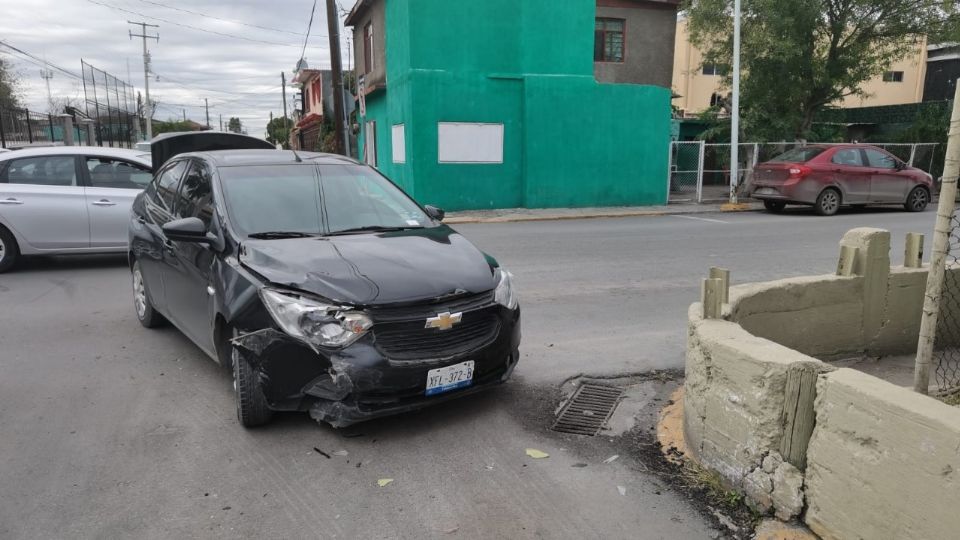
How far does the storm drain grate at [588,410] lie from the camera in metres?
4.14

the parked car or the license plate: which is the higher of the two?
the parked car

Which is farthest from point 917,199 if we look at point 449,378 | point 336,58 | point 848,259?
point 449,378

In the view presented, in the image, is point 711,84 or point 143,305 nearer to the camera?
point 143,305

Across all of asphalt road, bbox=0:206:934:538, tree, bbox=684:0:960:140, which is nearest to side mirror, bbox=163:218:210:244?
asphalt road, bbox=0:206:934:538

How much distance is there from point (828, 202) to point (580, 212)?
18.5 ft

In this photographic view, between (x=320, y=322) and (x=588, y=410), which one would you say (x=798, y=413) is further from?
(x=320, y=322)

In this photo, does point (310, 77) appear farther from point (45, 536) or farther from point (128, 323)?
point (45, 536)

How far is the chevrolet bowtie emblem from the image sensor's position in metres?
3.83

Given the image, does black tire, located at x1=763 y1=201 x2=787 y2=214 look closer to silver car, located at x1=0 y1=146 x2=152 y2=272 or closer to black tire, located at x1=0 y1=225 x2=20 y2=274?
silver car, located at x1=0 y1=146 x2=152 y2=272

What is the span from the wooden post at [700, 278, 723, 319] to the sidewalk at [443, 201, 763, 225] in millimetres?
12073

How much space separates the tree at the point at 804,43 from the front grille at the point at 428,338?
56.1 feet

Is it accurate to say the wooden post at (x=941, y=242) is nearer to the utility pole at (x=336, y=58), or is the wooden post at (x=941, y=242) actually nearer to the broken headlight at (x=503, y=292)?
the broken headlight at (x=503, y=292)

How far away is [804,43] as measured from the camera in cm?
1867

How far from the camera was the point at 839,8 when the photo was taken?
1839cm
